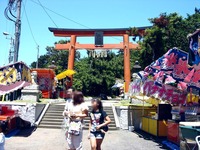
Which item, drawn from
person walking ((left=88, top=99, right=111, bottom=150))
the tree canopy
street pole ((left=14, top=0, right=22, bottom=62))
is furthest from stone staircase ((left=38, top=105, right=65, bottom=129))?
person walking ((left=88, top=99, right=111, bottom=150))

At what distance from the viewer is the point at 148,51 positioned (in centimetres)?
1983

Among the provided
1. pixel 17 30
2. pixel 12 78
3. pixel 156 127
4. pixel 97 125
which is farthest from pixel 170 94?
pixel 17 30

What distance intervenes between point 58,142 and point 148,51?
446 inches

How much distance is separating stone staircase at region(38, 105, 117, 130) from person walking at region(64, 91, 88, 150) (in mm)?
8214

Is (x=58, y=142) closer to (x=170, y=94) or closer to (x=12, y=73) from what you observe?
(x=12, y=73)

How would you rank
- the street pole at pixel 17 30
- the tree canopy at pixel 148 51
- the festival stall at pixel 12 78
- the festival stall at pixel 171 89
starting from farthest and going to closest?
the tree canopy at pixel 148 51 → the street pole at pixel 17 30 → the festival stall at pixel 12 78 → the festival stall at pixel 171 89

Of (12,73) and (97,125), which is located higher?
(12,73)

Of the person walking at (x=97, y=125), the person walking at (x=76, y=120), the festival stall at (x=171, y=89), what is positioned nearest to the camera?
the person walking at (x=76, y=120)

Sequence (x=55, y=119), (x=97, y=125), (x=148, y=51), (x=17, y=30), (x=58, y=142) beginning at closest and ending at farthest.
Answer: (x=97, y=125)
(x=58, y=142)
(x=55, y=119)
(x=17, y=30)
(x=148, y=51)

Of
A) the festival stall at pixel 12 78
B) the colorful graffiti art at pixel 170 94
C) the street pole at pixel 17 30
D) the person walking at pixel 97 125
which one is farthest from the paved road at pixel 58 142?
the street pole at pixel 17 30

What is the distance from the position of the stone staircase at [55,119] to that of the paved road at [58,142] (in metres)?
1.67

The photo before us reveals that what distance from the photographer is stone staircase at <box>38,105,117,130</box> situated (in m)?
14.7

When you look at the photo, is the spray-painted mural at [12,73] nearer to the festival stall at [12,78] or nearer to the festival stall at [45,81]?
the festival stall at [12,78]

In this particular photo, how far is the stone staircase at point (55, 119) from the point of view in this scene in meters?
14.7
